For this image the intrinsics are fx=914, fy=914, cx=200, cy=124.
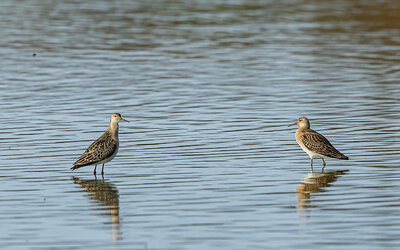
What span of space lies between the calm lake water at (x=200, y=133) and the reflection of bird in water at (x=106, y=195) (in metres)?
0.04

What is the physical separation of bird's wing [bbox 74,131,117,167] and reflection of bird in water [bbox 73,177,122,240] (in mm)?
362

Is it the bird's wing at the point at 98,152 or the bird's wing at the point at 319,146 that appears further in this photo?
the bird's wing at the point at 319,146

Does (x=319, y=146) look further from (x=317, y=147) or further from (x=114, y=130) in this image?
(x=114, y=130)

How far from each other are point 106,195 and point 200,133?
619cm

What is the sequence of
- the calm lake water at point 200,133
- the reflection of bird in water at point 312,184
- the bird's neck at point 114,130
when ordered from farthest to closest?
the bird's neck at point 114,130 < the reflection of bird in water at point 312,184 < the calm lake water at point 200,133

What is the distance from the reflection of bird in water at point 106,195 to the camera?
13.9 meters

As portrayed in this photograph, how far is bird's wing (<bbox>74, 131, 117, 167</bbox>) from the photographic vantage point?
17156 millimetres

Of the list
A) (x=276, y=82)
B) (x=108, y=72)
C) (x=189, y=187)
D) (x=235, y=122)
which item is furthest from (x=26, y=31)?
(x=189, y=187)

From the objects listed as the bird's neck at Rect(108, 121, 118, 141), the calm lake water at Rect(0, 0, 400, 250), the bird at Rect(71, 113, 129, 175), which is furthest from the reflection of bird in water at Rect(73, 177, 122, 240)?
the bird's neck at Rect(108, 121, 118, 141)

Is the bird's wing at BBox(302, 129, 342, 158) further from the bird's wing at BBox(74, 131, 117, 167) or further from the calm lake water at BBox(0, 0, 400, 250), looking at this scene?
the bird's wing at BBox(74, 131, 117, 167)

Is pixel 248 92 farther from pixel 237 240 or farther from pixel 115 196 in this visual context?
pixel 237 240

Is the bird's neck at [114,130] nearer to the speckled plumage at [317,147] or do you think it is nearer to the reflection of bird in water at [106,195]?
the reflection of bird in water at [106,195]

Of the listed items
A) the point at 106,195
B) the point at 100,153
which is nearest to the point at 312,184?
the point at 106,195

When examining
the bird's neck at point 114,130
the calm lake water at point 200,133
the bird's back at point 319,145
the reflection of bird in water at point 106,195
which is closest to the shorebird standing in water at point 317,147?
the bird's back at point 319,145
